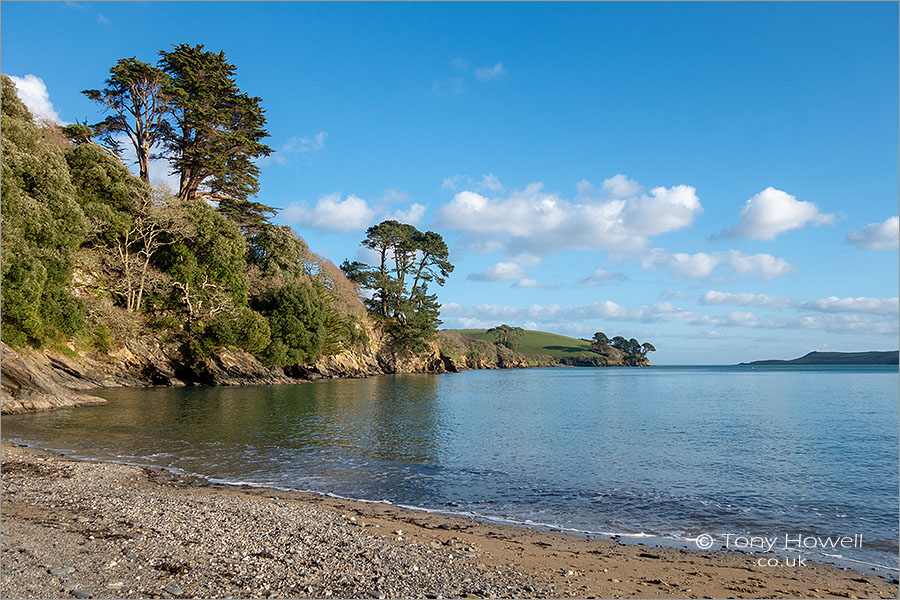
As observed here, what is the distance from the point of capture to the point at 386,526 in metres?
9.94

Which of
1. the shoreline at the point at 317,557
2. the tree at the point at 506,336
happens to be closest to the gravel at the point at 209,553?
the shoreline at the point at 317,557

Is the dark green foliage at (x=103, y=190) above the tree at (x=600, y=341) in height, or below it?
above

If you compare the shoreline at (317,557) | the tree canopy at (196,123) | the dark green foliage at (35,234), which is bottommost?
the shoreline at (317,557)

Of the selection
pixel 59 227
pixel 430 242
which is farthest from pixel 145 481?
pixel 430 242

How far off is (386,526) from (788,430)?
2523cm

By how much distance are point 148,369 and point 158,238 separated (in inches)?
450

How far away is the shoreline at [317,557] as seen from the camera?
6.38 m

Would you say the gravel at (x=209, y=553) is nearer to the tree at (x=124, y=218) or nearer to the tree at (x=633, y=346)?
the tree at (x=124, y=218)

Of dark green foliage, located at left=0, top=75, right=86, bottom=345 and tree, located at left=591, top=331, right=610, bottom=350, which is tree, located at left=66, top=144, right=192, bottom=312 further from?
tree, located at left=591, top=331, right=610, bottom=350

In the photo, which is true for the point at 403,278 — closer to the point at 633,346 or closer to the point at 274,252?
the point at 274,252

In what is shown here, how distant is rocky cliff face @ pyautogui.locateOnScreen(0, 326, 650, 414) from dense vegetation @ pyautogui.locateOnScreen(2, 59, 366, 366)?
4.01 feet

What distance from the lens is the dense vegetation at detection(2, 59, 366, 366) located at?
2927 centimetres

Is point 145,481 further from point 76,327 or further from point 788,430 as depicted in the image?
point 788,430

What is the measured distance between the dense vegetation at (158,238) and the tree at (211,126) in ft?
0.41
